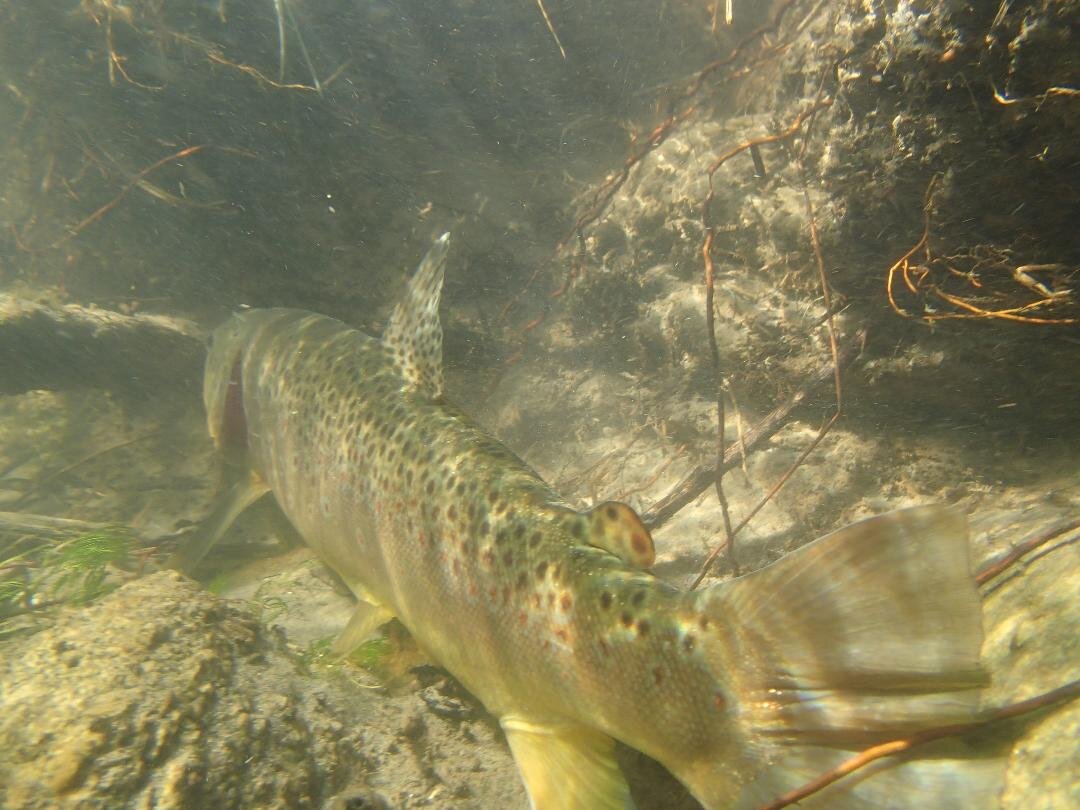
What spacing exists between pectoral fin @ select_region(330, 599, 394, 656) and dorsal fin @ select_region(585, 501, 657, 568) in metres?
1.53

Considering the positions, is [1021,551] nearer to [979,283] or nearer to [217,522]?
[979,283]

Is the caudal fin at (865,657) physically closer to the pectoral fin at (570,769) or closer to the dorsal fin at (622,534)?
the dorsal fin at (622,534)

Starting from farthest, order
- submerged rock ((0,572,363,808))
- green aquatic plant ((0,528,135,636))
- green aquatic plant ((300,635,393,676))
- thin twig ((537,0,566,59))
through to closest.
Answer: thin twig ((537,0,566,59)) → green aquatic plant ((0,528,135,636)) → green aquatic plant ((300,635,393,676)) → submerged rock ((0,572,363,808))

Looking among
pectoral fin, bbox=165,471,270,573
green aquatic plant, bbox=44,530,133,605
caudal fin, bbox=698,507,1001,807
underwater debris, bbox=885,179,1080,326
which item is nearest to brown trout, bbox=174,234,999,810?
caudal fin, bbox=698,507,1001,807

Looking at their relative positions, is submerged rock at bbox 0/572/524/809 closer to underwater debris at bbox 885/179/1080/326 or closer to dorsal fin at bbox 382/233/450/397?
dorsal fin at bbox 382/233/450/397

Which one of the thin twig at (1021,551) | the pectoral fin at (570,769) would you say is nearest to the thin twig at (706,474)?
the thin twig at (1021,551)

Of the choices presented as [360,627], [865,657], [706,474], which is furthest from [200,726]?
[706,474]

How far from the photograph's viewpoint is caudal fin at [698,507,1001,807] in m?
1.18

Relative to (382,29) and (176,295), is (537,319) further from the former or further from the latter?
(176,295)

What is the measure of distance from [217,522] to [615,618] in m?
3.80

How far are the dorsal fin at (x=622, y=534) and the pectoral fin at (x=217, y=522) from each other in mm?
3260

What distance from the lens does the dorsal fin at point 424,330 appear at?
2.78 metres

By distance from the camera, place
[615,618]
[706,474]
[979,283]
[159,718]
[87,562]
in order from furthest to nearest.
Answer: [87,562] → [706,474] → [979,283] → [159,718] → [615,618]

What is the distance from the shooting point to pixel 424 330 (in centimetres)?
282
